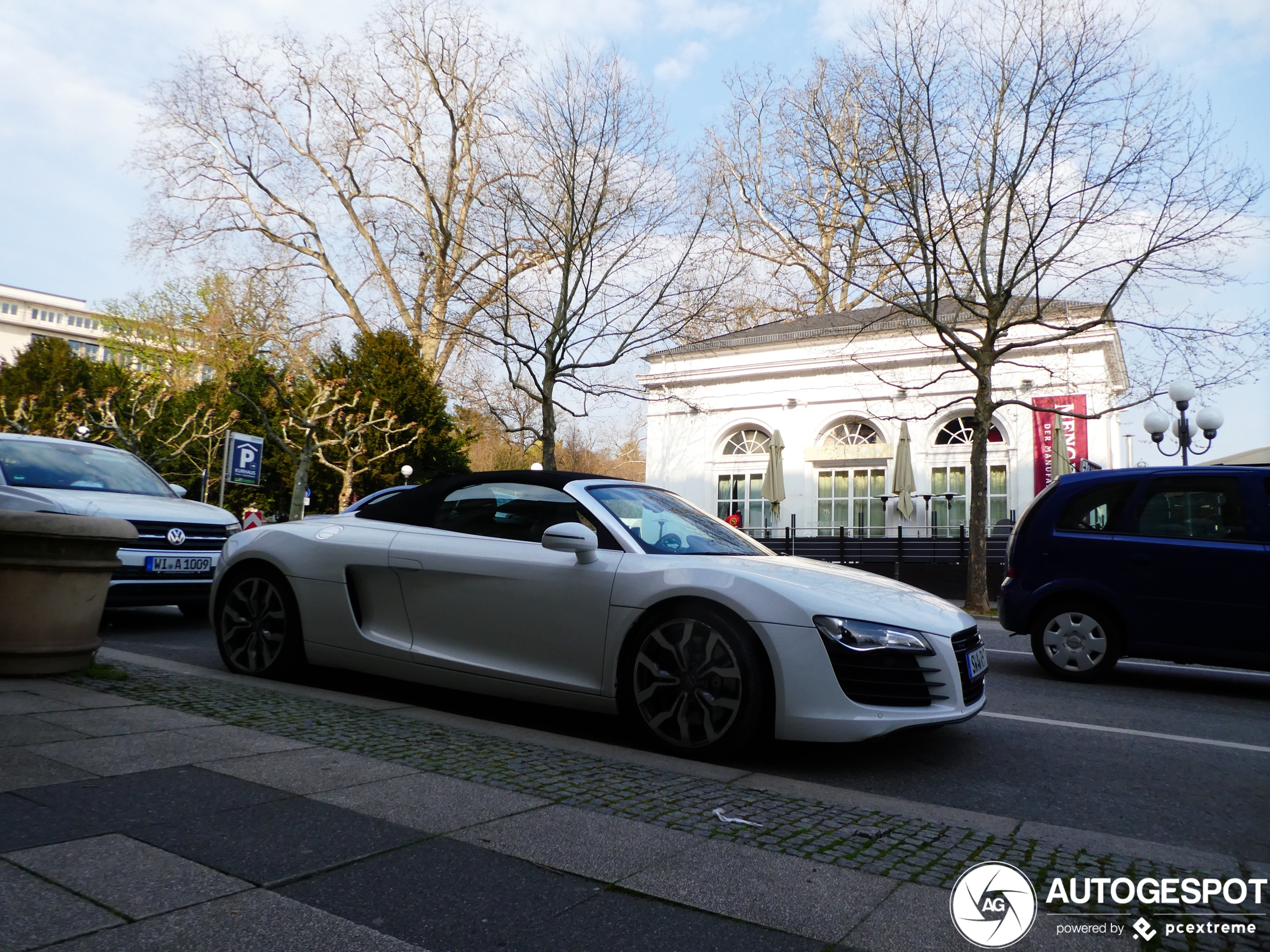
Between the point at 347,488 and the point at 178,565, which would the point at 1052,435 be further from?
the point at 178,565

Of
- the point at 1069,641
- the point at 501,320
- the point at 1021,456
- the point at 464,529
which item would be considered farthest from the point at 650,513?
the point at 1021,456

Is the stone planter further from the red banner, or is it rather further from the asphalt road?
the red banner

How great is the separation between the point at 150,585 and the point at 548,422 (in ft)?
47.0

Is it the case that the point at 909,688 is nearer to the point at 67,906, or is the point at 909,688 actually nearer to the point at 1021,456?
the point at 67,906

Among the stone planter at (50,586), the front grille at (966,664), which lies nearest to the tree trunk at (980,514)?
the front grille at (966,664)

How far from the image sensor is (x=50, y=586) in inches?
206

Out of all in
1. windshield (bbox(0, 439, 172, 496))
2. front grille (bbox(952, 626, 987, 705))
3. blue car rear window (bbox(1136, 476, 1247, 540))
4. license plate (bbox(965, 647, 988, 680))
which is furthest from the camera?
windshield (bbox(0, 439, 172, 496))

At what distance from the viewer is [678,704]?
173 inches

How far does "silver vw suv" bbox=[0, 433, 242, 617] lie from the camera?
25.0ft

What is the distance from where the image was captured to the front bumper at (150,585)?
24.9 ft

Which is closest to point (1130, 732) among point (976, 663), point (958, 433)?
point (976, 663)

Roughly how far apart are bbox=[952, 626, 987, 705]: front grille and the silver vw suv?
19.2 feet

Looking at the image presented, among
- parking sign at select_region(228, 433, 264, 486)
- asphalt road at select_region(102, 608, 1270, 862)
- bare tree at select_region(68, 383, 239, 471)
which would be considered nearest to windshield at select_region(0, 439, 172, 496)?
asphalt road at select_region(102, 608, 1270, 862)

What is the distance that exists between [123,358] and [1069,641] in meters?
58.3
